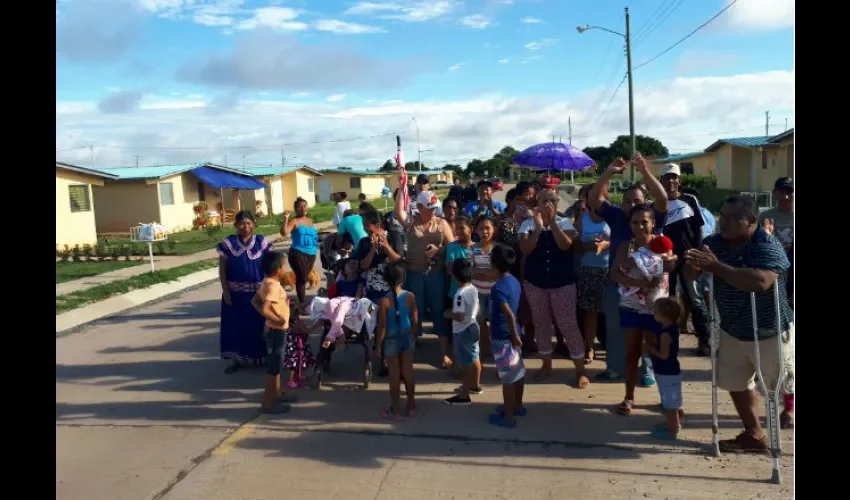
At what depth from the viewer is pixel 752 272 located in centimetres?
377

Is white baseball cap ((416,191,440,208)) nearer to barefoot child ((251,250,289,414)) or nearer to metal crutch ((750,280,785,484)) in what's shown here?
barefoot child ((251,250,289,414))

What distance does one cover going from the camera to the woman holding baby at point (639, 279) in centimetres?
473

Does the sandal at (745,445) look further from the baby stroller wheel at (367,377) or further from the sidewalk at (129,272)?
the sidewalk at (129,272)

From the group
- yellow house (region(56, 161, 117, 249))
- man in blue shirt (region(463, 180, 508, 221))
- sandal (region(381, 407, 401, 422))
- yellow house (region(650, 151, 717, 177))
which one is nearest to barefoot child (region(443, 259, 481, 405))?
sandal (region(381, 407, 401, 422))

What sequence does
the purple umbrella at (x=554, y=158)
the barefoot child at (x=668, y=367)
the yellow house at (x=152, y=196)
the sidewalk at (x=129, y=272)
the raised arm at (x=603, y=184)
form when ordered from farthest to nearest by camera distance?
the yellow house at (x=152, y=196)
the sidewalk at (x=129, y=272)
the purple umbrella at (x=554, y=158)
the raised arm at (x=603, y=184)
the barefoot child at (x=668, y=367)

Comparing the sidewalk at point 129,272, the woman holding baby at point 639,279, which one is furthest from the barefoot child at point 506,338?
the sidewalk at point 129,272

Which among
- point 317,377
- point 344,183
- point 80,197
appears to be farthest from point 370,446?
point 344,183

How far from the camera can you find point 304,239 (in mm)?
8305

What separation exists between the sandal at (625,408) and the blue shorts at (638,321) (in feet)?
2.08

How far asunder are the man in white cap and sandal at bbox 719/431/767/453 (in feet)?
6.58

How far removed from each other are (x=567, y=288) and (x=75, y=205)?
→ 64.2 ft

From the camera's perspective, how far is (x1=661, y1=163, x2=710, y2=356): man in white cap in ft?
19.8
